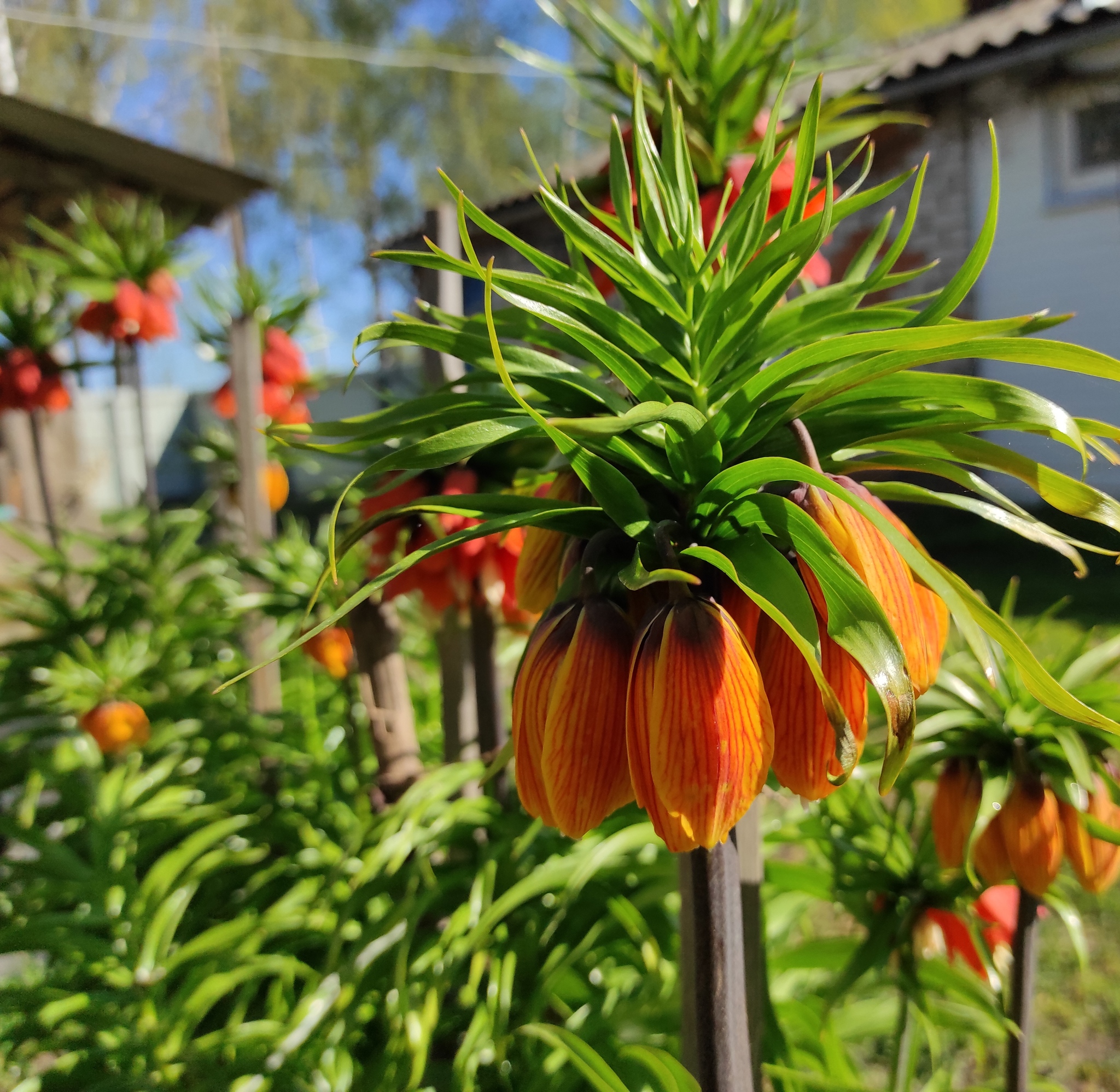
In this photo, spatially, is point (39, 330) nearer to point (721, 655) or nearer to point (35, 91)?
point (721, 655)

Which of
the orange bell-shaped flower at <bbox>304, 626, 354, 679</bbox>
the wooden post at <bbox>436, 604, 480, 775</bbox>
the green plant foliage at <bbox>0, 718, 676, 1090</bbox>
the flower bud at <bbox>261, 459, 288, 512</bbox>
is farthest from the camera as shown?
the flower bud at <bbox>261, 459, 288, 512</bbox>

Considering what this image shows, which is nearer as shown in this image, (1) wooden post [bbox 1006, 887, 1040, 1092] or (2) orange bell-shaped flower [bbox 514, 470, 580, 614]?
(2) orange bell-shaped flower [bbox 514, 470, 580, 614]

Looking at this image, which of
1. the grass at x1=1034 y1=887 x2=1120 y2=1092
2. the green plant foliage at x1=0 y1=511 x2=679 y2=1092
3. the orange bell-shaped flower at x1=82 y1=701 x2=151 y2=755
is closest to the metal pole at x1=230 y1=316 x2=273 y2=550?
the green plant foliage at x1=0 y1=511 x2=679 y2=1092

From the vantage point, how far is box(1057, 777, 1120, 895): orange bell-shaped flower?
25.5 inches

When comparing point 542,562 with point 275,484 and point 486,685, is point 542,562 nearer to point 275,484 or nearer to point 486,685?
point 486,685

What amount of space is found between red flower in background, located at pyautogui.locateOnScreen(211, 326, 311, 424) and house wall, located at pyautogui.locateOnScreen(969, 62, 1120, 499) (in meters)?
1.70

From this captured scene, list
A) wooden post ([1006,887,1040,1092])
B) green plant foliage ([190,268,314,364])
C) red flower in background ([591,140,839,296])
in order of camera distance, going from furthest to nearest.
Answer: green plant foliage ([190,268,314,364]) < red flower in background ([591,140,839,296]) < wooden post ([1006,887,1040,1092])

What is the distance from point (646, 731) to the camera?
16.1 inches

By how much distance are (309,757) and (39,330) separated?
5.48 feet

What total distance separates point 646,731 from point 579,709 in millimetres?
41

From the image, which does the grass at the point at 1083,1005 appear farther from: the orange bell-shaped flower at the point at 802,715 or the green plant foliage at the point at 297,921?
the orange bell-shaped flower at the point at 802,715

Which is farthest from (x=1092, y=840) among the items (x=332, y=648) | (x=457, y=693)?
(x=332, y=648)

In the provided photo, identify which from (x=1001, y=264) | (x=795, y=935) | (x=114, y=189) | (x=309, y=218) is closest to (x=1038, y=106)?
(x=1001, y=264)

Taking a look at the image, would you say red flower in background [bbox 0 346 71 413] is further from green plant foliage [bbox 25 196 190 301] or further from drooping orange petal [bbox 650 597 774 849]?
drooping orange petal [bbox 650 597 774 849]
